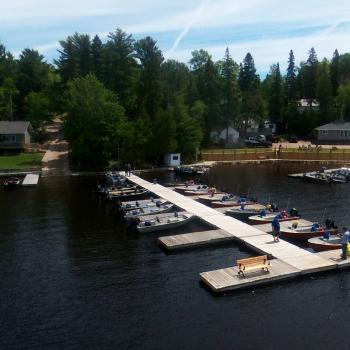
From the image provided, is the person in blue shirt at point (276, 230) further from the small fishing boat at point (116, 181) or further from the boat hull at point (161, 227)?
the small fishing boat at point (116, 181)

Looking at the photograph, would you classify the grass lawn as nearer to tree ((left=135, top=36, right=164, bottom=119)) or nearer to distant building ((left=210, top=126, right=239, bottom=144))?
tree ((left=135, top=36, right=164, bottom=119))

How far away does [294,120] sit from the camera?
11606 centimetres

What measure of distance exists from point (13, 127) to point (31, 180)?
2638 centimetres

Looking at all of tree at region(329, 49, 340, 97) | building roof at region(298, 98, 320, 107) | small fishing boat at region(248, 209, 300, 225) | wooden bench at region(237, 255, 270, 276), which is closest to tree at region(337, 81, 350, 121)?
building roof at region(298, 98, 320, 107)

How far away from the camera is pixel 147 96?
88.9 meters

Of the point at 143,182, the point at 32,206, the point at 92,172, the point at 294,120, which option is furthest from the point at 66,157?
the point at 294,120

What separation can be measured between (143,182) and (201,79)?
4745cm

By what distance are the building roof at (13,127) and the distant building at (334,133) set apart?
62.5 m

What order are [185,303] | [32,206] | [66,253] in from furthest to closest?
[32,206]
[66,253]
[185,303]

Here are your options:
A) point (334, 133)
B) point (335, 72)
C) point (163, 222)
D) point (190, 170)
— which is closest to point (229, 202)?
point (163, 222)

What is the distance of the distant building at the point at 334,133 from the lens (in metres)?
104

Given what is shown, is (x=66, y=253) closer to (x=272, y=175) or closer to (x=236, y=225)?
(x=236, y=225)

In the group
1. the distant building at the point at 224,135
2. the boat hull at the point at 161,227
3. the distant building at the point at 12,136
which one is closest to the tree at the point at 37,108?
the distant building at the point at 12,136

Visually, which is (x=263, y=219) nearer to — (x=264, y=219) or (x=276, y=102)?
(x=264, y=219)
